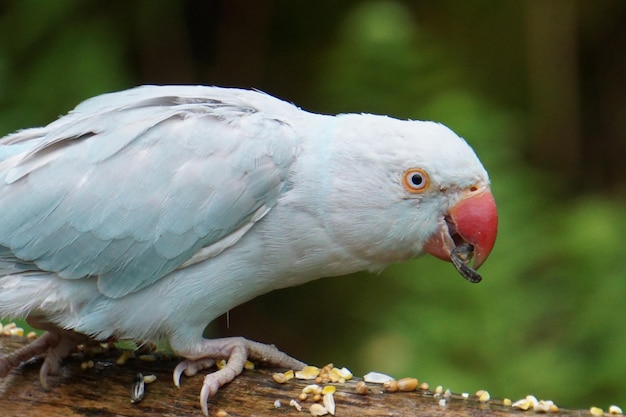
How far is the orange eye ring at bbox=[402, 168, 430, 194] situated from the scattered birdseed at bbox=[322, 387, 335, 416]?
635mm

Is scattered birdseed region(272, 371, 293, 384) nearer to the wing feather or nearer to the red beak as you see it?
the wing feather

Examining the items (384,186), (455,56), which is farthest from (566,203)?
(384,186)

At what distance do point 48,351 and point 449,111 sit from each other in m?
2.39

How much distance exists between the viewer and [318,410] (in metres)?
2.38

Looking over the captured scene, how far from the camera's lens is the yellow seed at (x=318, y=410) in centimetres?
238

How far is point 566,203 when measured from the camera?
470 centimetres

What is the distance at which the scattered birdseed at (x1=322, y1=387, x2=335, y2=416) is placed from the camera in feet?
7.84

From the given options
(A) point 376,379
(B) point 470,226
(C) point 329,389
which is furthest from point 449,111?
(C) point 329,389

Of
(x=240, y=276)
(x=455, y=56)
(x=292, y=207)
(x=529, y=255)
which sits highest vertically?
(x=455, y=56)

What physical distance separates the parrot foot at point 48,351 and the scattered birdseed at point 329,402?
0.86 metres

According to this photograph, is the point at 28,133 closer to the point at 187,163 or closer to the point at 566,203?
the point at 187,163

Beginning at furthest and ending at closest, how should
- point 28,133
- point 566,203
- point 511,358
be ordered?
point 566,203 → point 511,358 → point 28,133

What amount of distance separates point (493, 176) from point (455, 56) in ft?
4.33

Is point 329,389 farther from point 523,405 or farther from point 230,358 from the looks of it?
point 523,405
